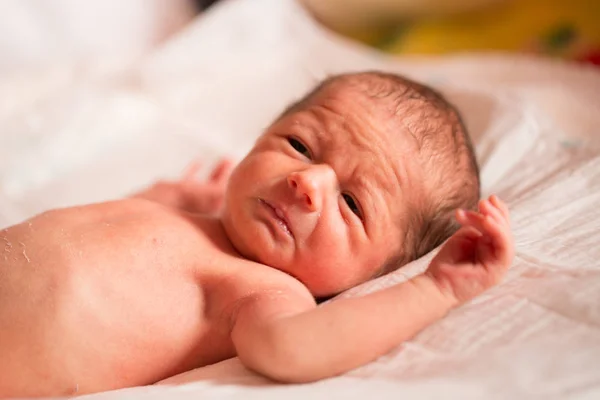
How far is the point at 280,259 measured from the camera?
94cm

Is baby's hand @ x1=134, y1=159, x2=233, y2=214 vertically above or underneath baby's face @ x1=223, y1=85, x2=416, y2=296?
underneath

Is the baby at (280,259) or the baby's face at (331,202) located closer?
the baby at (280,259)

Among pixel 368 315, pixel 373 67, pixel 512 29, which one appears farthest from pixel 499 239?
pixel 512 29

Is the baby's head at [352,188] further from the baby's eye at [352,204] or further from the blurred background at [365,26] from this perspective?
the blurred background at [365,26]

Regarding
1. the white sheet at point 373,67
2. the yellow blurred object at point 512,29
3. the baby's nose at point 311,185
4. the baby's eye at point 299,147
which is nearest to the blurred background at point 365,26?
the yellow blurred object at point 512,29

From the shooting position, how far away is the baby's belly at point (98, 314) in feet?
2.72

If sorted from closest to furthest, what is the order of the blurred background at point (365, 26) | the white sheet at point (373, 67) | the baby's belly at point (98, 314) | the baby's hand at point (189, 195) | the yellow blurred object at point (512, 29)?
the white sheet at point (373, 67) → the baby's belly at point (98, 314) → the baby's hand at point (189, 195) → the blurred background at point (365, 26) → the yellow blurred object at point (512, 29)

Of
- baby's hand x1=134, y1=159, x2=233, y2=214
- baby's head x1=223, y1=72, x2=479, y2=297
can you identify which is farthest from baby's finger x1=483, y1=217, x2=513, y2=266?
baby's hand x1=134, y1=159, x2=233, y2=214

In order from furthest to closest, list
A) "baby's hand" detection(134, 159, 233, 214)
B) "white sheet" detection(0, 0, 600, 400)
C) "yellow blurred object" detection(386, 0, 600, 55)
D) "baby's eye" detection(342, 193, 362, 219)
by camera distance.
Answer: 1. "yellow blurred object" detection(386, 0, 600, 55)
2. "baby's hand" detection(134, 159, 233, 214)
3. "baby's eye" detection(342, 193, 362, 219)
4. "white sheet" detection(0, 0, 600, 400)

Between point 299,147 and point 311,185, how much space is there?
14cm

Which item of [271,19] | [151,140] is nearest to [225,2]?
[271,19]

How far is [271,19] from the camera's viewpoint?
194 cm

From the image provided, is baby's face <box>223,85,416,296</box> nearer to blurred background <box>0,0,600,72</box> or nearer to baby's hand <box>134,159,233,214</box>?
baby's hand <box>134,159,233,214</box>

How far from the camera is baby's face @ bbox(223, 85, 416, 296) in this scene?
0.92 meters
